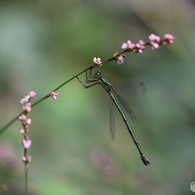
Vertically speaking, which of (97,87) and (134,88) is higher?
(97,87)

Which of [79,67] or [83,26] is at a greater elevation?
[83,26]

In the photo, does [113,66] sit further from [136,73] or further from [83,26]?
[83,26]

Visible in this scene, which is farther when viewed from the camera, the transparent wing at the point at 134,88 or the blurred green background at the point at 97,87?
the blurred green background at the point at 97,87

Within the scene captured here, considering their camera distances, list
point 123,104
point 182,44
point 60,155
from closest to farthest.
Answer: point 123,104, point 60,155, point 182,44

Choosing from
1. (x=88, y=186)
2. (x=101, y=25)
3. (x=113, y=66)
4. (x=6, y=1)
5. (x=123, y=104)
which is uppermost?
(x=6, y=1)

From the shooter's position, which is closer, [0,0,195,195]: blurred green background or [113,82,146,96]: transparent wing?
[113,82,146,96]: transparent wing

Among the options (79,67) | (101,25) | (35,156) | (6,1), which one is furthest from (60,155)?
(6,1)

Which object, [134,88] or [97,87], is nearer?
[134,88]

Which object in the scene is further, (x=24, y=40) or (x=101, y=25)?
(x=101, y=25)
